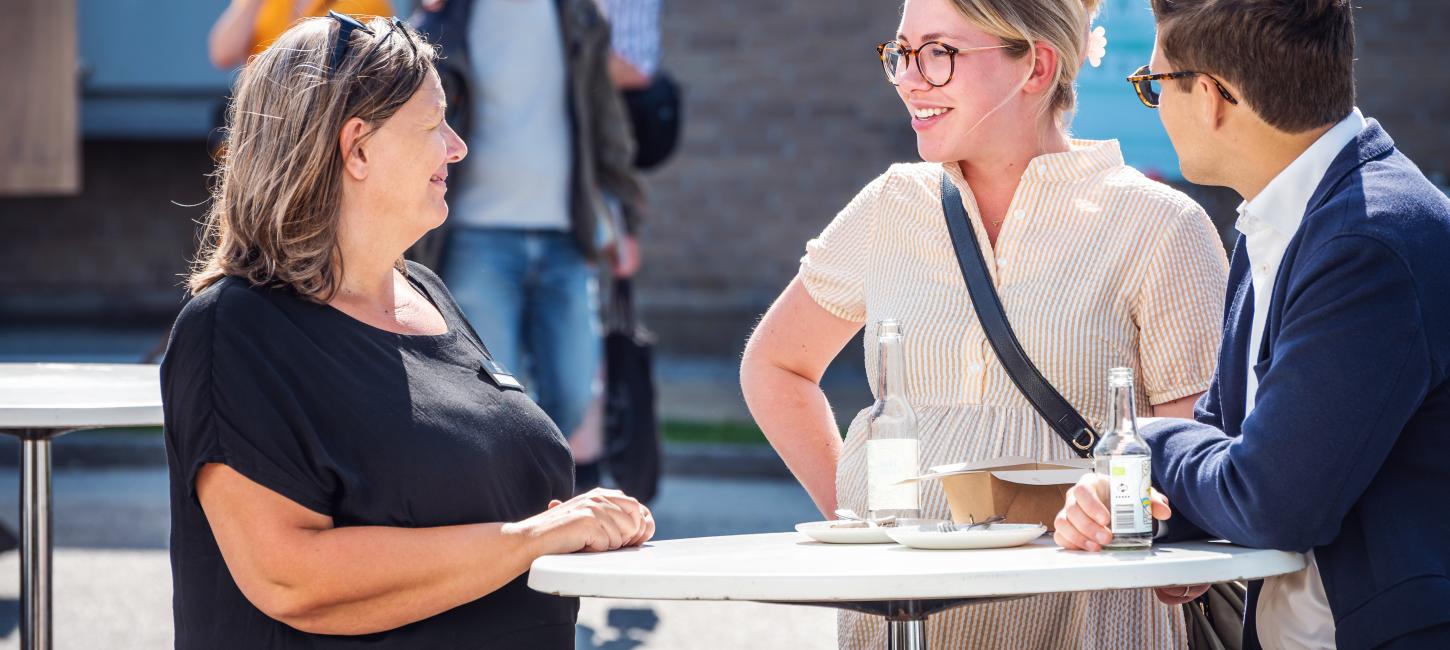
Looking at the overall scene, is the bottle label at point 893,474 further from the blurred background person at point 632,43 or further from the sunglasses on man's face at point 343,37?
the blurred background person at point 632,43

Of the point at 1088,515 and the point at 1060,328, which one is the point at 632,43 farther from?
the point at 1088,515

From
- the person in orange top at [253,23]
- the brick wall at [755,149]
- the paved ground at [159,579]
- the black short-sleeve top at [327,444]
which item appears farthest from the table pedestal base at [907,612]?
the brick wall at [755,149]

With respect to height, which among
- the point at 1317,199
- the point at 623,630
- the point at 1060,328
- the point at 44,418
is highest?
the point at 1317,199

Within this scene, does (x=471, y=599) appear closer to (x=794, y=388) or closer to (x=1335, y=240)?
(x=794, y=388)

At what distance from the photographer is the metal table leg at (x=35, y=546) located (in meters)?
3.38

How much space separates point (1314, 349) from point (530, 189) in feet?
10.9

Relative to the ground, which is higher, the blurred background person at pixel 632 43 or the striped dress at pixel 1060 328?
the blurred background person at pixel 632 43

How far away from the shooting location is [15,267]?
536 inches

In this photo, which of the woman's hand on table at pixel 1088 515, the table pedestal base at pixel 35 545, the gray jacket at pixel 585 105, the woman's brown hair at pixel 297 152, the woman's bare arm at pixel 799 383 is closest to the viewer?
the woman's hand on table at pixel 1088 515

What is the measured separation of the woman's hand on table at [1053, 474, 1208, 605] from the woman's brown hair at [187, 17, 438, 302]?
3.47ft

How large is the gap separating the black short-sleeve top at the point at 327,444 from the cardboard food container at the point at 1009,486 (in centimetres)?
61

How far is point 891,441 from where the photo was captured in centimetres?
239

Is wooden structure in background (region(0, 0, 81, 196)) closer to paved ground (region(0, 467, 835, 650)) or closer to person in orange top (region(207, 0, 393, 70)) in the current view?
paved ground (region(0, 467, 835, 650))

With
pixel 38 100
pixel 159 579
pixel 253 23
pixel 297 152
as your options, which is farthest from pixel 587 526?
pixel 38 100
